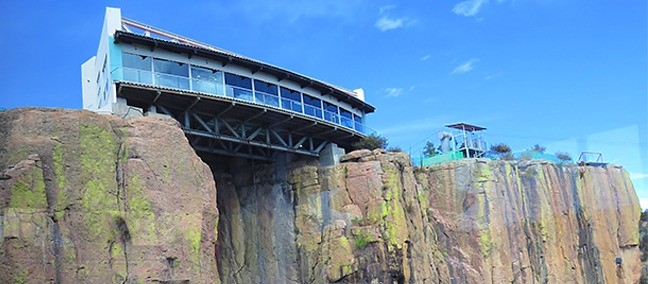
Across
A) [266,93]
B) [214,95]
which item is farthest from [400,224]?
[214,95]

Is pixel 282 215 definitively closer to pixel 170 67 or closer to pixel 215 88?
pixel 215 88

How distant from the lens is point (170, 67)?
27109 mm

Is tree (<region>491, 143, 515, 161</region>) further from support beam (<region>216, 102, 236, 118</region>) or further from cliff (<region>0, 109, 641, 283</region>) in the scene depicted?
support beam (<region>216, 102, 236, 118</region>)

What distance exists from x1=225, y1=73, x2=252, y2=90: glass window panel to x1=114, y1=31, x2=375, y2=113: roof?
0.51m

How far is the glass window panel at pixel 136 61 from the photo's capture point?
85.4 feet

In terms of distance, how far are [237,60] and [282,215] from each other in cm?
828

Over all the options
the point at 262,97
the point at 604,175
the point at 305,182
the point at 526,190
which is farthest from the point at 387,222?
the point at 604,175

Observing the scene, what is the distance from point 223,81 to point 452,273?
15.9 m

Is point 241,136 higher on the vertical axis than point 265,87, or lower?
lower

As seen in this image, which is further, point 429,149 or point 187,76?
point 429,149

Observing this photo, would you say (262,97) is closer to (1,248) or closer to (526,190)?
(1,248)

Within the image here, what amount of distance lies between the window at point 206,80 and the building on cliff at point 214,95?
1.7 inches

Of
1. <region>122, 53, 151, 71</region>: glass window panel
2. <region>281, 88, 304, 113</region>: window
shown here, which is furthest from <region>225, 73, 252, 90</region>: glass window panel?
<region>122, 53, 151, 71</region>: glass window panel

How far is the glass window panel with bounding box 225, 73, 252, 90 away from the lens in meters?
29.1
